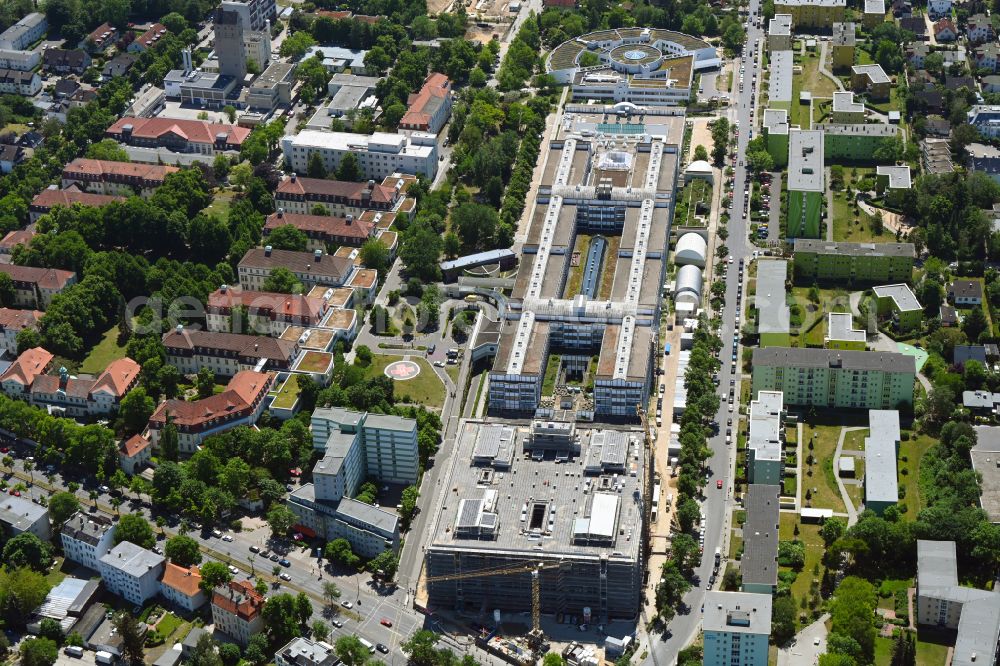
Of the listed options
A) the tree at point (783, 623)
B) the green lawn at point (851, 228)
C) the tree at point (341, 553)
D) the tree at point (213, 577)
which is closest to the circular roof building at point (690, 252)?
the green lawn at point (851, 228)

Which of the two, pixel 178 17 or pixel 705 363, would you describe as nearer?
pixel 705 363

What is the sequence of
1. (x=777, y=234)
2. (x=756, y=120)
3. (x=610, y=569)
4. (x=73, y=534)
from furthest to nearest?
(x=756, y=120), (x=777, y=234), (x=73, y=534), (x=610, y=569)

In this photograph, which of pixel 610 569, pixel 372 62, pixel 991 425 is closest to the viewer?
pixel 610 569

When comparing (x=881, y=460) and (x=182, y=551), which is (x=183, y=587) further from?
(x=881, y=460)

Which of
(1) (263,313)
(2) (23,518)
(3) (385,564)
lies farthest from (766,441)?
(2) (23,518)

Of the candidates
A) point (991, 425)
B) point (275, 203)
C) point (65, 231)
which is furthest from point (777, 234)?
point (65, 231)

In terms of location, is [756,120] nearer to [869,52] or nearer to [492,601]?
[869,52]

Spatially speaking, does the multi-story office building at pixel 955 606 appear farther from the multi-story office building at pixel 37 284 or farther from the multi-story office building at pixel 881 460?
the multi-story office building at pixel 37 284

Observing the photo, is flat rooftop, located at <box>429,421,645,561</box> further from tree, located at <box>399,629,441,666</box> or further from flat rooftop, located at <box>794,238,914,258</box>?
flat rooftop, located at <box>794,238,914,258</box>
